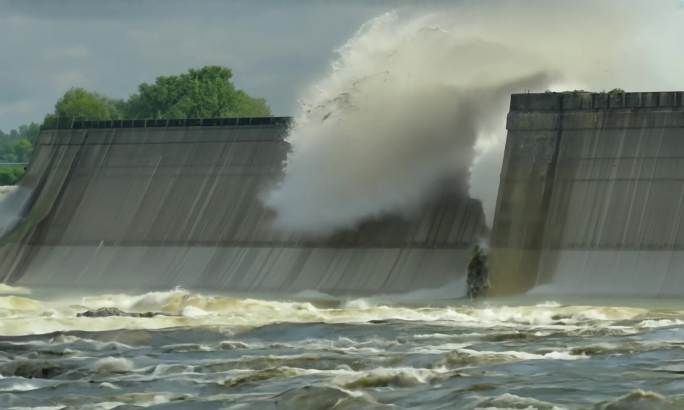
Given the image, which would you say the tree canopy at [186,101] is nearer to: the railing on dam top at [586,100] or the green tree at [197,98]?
the green tree at [197,98]

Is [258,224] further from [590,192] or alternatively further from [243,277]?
[590,192]

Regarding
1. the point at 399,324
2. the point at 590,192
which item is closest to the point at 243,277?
the point at 590,192

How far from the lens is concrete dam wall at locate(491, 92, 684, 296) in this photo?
53.1m

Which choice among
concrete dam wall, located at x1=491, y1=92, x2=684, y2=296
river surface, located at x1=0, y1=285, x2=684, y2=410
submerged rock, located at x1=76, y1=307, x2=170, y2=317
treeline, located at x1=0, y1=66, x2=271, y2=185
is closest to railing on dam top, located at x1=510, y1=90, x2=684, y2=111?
concrete dam wall, located at x1=491, y1=92, x2=684, y2=296

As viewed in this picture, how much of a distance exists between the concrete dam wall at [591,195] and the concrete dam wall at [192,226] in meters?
3.46

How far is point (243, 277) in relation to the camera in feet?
206

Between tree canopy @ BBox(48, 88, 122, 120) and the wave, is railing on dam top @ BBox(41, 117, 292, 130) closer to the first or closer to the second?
the wave

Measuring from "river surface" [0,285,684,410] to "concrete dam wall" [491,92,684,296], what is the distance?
2.73m

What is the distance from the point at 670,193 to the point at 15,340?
2090 centimetres

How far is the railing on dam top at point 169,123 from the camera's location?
70.6 metres

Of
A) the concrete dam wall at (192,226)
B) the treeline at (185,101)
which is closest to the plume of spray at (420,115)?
the concrete dam wall at (192,226)

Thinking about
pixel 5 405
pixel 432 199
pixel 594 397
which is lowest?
pixel 5 405

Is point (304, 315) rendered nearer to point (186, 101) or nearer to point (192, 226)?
point (192, 226)

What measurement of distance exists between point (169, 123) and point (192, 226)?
26.3 feet
